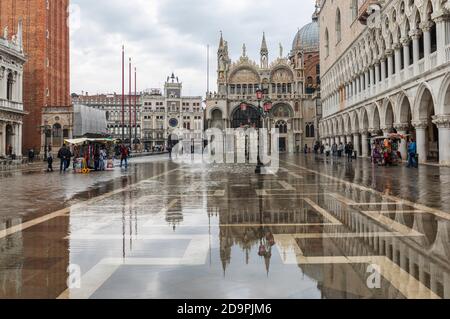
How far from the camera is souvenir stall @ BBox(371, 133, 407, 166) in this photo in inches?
1167

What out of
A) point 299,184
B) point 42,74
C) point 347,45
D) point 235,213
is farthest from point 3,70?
point 235,213

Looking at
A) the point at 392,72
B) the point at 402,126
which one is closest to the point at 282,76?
the point at 392,72

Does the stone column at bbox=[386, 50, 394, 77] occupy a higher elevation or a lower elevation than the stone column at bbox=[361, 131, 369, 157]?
higher

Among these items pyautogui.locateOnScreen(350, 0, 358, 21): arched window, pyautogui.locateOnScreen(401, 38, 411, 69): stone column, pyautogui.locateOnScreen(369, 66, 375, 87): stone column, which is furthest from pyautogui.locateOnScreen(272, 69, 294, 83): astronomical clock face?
pyautogui.locateOnScreen(401, 38, 411, 69): stone column

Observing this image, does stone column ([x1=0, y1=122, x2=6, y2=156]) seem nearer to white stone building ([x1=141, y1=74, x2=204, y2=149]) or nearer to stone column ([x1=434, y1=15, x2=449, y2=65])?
stone column ([x1=434, y1=15, x2=449, y2=65])

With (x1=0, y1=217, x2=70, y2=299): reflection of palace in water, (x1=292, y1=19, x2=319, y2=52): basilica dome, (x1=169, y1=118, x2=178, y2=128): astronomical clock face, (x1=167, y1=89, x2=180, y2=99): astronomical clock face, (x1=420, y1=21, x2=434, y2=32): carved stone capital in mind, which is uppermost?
(x1=292, y1=19, x2=319, y2=52): basilica dome

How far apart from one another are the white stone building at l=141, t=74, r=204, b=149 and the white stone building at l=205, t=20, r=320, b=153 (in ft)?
139

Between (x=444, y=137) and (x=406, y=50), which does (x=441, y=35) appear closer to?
(x=444, y=137)

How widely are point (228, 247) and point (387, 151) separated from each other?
82.3 ft

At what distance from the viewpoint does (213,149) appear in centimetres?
8612

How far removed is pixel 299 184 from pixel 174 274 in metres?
12.7
